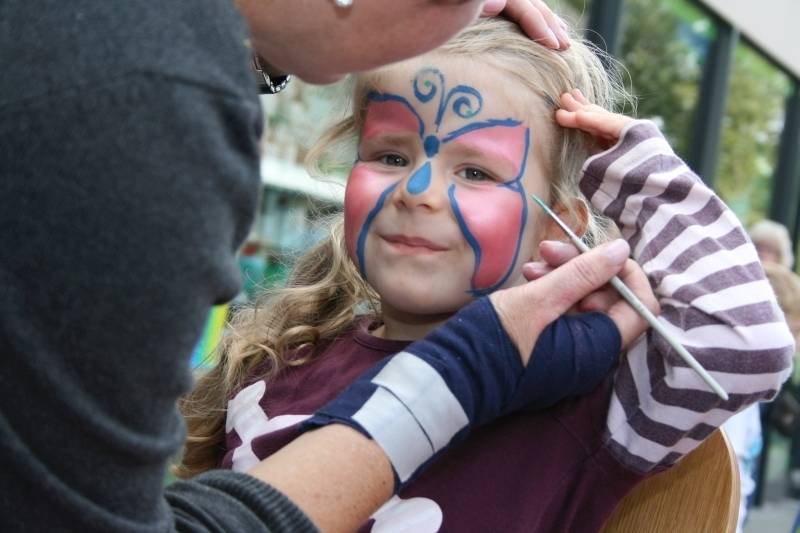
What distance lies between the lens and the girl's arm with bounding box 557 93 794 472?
4.01 feet

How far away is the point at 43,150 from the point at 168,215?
0.37 feet

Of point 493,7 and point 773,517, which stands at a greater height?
point 493,7

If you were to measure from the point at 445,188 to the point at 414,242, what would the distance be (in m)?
0.10

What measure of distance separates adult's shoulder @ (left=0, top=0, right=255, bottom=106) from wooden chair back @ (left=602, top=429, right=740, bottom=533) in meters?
0.89

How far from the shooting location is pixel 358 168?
1607mm

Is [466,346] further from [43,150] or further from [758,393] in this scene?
[43,150]

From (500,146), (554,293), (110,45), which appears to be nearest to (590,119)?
(500,146)

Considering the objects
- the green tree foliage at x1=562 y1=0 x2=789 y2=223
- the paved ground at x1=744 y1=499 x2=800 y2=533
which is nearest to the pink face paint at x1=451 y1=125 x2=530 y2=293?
the green tree foliage at x1=562 y1=0 x2=789 y2=223

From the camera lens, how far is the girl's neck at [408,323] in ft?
5.19

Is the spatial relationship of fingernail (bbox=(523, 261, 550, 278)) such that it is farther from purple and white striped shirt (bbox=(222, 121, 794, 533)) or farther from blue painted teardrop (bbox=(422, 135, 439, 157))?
blue painted teardrop (bbox=(422, 135, 439, 157))

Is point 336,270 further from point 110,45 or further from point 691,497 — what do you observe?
point 110,45

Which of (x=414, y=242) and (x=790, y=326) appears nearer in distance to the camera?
(x=414, y=242)

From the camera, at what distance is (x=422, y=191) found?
1478mm

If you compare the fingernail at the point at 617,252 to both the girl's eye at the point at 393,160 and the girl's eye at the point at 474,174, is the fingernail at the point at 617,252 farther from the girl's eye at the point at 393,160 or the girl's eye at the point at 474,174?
the girl's eye at the point at 393,160
